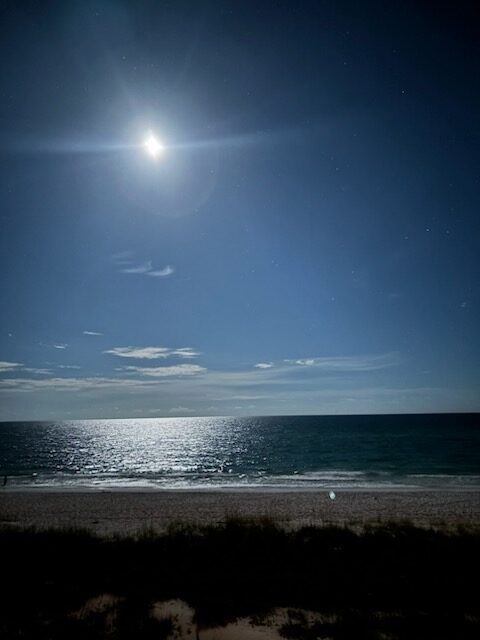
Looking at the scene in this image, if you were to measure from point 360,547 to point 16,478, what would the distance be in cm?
4668

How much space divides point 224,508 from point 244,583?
1595 centimetres

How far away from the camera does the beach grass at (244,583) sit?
649 cm

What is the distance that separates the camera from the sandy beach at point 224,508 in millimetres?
18703

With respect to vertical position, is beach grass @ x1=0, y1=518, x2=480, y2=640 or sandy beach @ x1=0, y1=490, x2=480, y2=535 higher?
beach grass @ x1=0, y1=518, x2=480, y2=640

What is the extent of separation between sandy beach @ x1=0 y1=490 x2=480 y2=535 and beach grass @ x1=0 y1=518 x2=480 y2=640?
17.7ft

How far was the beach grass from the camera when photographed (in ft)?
21.3

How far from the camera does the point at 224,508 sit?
23078mm

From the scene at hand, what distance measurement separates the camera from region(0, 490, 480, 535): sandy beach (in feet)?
61.4

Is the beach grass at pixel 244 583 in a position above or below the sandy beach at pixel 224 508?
above

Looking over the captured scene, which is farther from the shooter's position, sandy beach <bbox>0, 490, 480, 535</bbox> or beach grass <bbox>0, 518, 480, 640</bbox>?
sandy beach <bbox>0, 490, 480, 535</bbox>

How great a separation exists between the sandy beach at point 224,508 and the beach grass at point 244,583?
5.39 m

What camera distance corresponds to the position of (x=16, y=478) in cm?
4375

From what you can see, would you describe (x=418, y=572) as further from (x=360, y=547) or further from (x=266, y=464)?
(x=266, y=464)

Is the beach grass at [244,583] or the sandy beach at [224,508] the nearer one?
the beach grass at [244,583]
